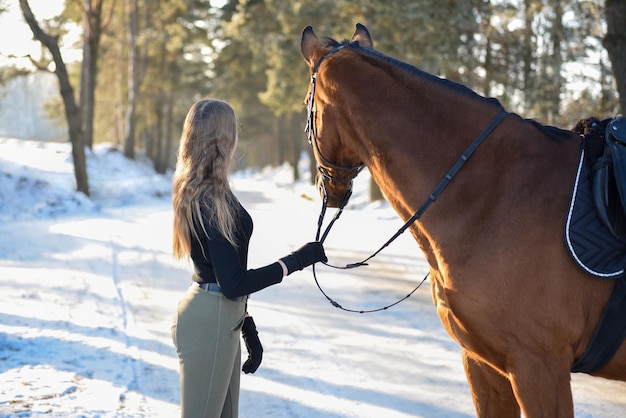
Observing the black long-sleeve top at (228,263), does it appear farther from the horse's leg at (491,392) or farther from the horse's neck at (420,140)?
the horse's leg at (491,392)

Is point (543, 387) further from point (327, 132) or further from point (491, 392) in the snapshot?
point (327, 132)

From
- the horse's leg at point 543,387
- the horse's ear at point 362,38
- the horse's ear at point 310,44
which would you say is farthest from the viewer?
the horse's ear at point 362,38

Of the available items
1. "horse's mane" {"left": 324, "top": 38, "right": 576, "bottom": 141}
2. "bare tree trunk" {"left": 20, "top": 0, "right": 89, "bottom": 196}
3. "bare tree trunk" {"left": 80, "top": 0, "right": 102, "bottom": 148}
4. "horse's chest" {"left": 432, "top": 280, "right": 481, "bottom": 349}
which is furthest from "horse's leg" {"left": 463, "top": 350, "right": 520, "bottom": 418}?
"bare tree trunk" {"left": 80, "top": 0, "right": 102, "bottom": 148}

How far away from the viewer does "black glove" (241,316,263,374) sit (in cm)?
312

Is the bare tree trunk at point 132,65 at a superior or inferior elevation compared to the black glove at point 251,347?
superior

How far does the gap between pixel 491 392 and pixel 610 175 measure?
115 centimetres

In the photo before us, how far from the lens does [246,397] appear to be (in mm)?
4934

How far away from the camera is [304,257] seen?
115 inches

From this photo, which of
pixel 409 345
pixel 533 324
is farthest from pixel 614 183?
pixel 409 345

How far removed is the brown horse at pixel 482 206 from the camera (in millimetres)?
2553

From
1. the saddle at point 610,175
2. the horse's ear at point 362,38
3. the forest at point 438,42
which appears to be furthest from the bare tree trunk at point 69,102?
the saddle at point 610,175

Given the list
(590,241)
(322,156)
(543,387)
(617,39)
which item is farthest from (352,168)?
(617,39)

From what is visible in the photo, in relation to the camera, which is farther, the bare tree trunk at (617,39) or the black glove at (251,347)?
the bare tree trunk at (617,39)

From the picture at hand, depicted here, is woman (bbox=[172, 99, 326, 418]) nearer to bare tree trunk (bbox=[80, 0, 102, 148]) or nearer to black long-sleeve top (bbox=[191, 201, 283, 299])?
black long-sleeve top (bbox=[191, 201, 283, 299])
